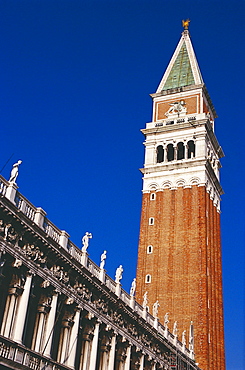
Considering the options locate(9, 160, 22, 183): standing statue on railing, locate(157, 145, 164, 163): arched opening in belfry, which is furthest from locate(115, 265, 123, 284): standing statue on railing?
locate(157, 145, 164, 163): arched opening in belfry

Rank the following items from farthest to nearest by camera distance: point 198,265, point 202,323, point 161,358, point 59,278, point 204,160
Answer: point 204,160, point 198,265, point 202,323, point 161,358, point 59,278

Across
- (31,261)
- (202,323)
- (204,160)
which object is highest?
(204,160)

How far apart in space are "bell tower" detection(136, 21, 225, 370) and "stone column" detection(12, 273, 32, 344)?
112 feet

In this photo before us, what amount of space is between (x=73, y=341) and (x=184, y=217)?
36297 millimetres

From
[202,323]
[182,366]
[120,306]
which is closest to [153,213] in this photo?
[202,323]

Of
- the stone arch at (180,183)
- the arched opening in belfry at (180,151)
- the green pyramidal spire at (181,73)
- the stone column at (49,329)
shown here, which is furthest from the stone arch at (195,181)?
the stone column at (49,329)

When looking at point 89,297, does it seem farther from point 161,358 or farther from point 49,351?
point 161,358

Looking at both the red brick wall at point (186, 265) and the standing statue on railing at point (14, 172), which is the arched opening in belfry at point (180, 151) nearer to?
the red brick wall at point (186, 265)

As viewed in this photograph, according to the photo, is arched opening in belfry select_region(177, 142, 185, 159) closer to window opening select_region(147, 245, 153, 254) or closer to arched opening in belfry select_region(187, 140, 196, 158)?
arched opening in belfry select_region(187, 140, 196, 158)

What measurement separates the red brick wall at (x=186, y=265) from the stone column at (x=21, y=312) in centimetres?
3362

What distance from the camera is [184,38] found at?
271 feet

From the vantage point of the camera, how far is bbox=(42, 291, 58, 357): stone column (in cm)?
2762

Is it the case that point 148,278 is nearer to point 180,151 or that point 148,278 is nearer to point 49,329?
point 180,151

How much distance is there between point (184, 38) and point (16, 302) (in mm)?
64944
